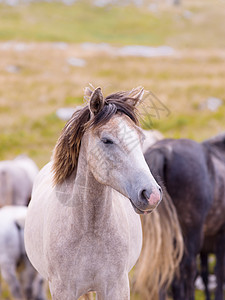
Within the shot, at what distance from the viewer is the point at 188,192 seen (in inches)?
203

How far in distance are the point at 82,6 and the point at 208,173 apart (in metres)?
64.1

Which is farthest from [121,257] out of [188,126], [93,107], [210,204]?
[188,126]

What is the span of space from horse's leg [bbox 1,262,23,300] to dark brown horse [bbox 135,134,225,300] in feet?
4.57

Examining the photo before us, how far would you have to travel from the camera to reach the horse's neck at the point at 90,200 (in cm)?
294

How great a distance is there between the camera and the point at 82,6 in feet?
215

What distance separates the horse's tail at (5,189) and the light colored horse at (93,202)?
407 centimetres

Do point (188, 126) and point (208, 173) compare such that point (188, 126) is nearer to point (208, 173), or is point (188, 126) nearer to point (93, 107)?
point (208, 173)

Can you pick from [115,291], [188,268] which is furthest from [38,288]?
[115,291]

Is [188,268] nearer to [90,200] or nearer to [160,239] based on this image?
[160,239]

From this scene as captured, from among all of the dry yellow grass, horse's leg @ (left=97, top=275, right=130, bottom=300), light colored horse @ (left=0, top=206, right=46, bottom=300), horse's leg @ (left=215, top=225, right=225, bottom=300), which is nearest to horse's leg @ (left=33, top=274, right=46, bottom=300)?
light colored horse @ (left=0, top=206, right=46, bottom=300)

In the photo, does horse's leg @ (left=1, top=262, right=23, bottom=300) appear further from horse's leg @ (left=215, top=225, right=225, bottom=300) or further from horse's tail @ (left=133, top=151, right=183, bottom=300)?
horse's leg @ (left=215, top=225, right=225, bottom=300)

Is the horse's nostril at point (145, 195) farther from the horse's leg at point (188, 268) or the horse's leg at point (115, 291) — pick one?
the horse's leg at point (188, 268)

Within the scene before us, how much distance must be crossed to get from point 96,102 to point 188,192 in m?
2.72

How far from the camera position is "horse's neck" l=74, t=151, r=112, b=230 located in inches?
116
